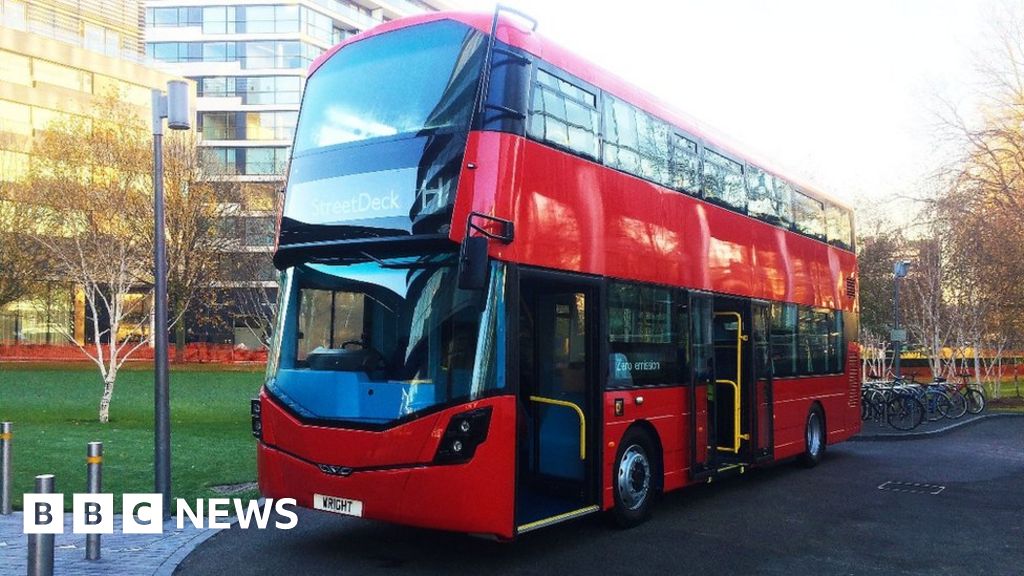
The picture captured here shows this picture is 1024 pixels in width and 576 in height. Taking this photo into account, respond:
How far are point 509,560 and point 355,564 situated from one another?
1262 mm

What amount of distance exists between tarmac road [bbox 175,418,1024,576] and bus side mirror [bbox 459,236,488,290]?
2.34m

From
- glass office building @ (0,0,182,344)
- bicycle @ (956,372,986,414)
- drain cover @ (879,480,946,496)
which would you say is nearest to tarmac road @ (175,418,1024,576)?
drain cover @ (879,480,946,496)

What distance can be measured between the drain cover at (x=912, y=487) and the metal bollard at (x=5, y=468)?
10.1m

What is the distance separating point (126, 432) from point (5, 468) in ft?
30.5

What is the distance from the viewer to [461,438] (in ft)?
22.3

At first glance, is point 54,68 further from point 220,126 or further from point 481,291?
point 481,291

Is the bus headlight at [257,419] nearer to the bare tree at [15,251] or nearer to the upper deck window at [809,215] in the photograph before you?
the upper deck window at [809,215]

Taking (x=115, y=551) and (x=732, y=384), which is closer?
(x=115, y=551)

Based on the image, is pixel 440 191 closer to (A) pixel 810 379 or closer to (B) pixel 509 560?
(B) pixel 509 560

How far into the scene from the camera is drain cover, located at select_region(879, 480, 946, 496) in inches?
457

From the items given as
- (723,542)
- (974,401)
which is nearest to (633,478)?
(723,542)

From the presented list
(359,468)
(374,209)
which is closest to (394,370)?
(359,468)

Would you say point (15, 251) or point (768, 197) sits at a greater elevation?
point (15, 251)

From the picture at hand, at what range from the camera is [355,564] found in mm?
7402
